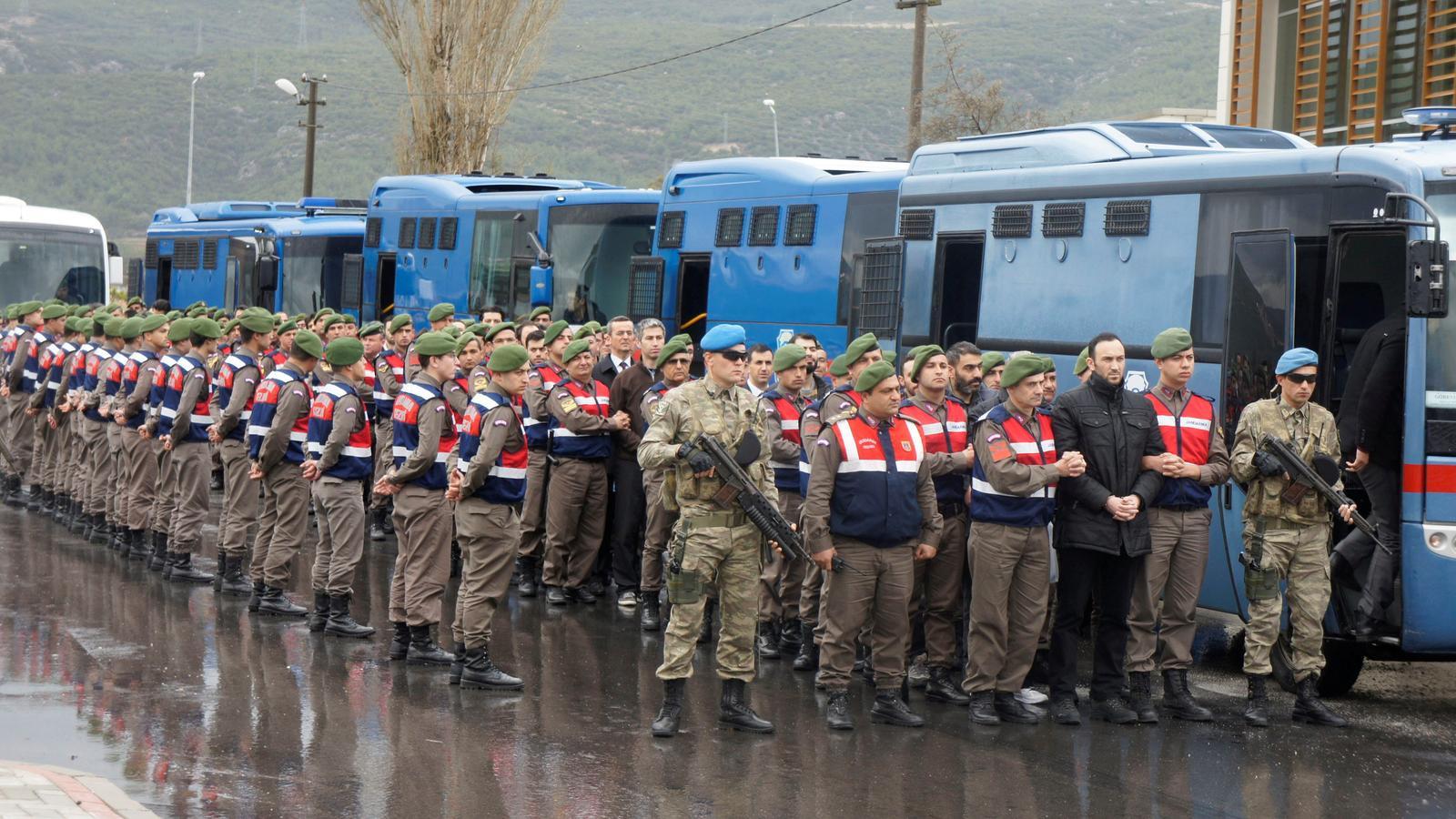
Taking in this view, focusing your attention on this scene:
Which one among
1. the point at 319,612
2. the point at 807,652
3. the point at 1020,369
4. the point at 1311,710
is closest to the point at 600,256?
the point at 319,612

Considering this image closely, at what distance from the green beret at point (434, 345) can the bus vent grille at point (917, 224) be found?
4674mm

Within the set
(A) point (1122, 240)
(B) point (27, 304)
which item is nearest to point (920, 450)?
(A) point (1122, 240)

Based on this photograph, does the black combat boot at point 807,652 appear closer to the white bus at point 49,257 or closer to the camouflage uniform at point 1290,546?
the camouflage uniform at point 1290,546

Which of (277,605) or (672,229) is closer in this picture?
(277,605)

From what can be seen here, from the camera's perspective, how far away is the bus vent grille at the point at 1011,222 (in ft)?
41.3

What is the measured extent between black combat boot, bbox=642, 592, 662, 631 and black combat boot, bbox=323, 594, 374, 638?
6.00ft

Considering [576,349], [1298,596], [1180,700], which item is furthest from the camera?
[576,349]

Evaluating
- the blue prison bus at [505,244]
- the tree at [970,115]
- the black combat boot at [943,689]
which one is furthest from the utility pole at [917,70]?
the black combat boot at [943,689]

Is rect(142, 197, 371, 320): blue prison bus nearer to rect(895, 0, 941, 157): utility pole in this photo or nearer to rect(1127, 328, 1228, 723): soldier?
rect(895, 0, 941, 157): utility pole

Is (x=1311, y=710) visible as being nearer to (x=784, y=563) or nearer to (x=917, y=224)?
(x=784, y=563)

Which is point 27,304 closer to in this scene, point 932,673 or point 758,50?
point 932,673

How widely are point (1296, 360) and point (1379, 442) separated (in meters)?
0.70

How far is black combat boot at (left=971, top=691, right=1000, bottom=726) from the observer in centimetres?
934

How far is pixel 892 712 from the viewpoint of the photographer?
9.27 m
